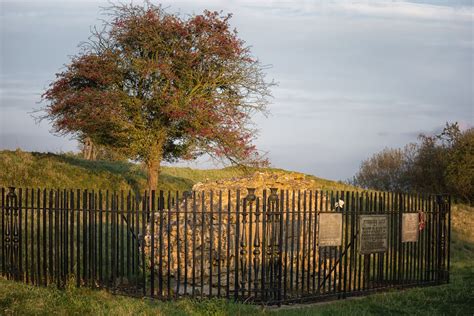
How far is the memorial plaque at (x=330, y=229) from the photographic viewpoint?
45.6 ft

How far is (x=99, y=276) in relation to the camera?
14.1 m

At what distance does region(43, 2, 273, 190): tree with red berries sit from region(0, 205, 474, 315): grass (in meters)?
10.5

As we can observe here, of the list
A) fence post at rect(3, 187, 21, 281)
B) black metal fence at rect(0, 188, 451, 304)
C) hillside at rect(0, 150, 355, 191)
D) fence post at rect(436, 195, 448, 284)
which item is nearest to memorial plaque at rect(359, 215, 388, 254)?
black metal fence at rect(0, 188, 451, 304)

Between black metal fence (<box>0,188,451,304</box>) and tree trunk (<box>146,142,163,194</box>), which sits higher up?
tree trunk (<box>146,142,163,194</box>)

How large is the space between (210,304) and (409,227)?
281 inches

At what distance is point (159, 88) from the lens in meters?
24.4

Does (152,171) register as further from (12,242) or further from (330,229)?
(330,229)

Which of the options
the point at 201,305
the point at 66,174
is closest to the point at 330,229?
the point at 201,305

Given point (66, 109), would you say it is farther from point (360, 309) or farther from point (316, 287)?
point (360, 309)

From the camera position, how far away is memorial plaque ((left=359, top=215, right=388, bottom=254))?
15.0 m

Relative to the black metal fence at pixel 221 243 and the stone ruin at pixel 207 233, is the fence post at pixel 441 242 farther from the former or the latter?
the stone ruin at pixel 207 233

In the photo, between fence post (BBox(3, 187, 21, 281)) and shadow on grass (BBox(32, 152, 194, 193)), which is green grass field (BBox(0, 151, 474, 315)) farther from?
shadow on grass (BBox(32, 152, 194, 193))

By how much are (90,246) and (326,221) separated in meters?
5.17

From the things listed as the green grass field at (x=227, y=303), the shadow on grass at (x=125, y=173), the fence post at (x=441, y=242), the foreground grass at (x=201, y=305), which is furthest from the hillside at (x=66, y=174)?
the foreground grass at (x=201, y=305)
